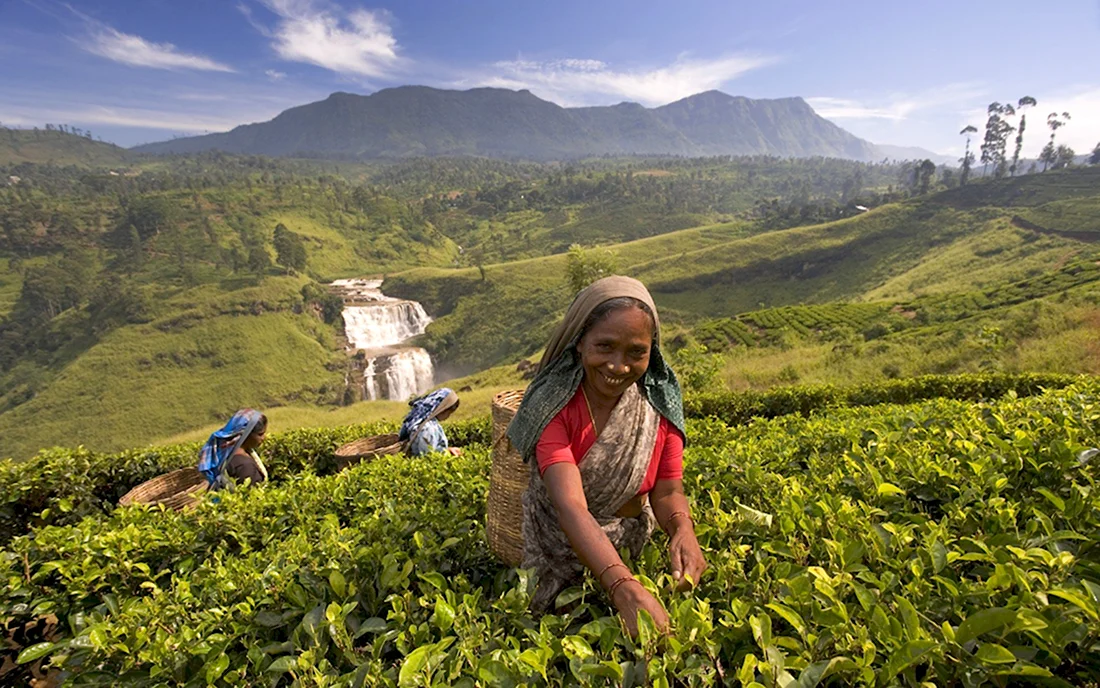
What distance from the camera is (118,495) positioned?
7.00m

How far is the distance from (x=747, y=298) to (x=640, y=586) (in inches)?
2457

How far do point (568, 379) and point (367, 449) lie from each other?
18.4 feet

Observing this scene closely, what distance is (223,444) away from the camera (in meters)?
5.06

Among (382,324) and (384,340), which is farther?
(382,324)

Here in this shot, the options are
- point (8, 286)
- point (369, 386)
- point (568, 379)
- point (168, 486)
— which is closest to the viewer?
point (568, 379)

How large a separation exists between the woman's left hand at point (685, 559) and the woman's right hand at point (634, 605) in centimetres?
19

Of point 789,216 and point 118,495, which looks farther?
point 789,216

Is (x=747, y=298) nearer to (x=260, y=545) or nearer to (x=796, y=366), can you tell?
(x=796, y=366)

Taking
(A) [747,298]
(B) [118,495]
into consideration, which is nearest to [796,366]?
(B) [118,495]

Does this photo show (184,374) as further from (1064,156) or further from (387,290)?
(1064,156)

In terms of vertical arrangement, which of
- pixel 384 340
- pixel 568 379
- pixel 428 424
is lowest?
pixel 384 340

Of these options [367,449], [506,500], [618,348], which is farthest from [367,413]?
[618,348]

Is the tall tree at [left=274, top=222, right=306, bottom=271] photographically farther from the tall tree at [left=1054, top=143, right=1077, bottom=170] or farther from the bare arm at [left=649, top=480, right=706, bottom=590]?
the tall tree at [left=1054, top=143, right=1077, bottom=170]

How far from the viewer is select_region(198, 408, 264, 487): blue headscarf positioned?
496 centimetres
